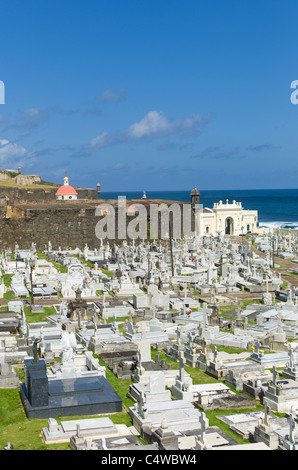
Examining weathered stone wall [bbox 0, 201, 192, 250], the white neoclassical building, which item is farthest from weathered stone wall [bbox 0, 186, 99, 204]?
the white neoclassical building

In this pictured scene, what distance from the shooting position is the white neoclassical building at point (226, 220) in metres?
51.9

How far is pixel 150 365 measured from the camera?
14.8 m

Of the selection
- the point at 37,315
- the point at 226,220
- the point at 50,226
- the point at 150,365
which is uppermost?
the point at 226,220

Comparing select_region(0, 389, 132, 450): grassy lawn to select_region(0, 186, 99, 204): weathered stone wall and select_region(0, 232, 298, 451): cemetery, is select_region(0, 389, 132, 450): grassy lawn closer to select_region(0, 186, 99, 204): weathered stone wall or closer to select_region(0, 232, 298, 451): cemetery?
select_region(0, 232, 298, 451): cemetery

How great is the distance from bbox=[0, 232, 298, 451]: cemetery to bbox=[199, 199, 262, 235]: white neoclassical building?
A: 22.7 m

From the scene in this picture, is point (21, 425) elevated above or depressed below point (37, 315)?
below

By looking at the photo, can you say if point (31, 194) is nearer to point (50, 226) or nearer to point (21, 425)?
point (50, 226)

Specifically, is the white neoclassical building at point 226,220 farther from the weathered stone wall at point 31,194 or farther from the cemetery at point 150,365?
the cemetery at point 150,365

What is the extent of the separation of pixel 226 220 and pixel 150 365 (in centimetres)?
4309

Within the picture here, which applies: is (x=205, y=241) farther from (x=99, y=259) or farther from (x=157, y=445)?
(x=157, y=445)

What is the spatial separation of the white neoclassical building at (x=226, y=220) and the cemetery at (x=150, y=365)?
22.7 metres

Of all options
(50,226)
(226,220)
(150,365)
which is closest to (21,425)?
(150,365)

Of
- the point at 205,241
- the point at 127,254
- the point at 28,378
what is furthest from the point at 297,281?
the point at 28,378

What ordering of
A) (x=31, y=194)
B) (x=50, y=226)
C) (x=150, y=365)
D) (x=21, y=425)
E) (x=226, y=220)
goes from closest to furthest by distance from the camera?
(x=21, y=425)
(x=150, y=365)
(x=50, y=226)
(x=226, y=220)
(x=31, y=194)
